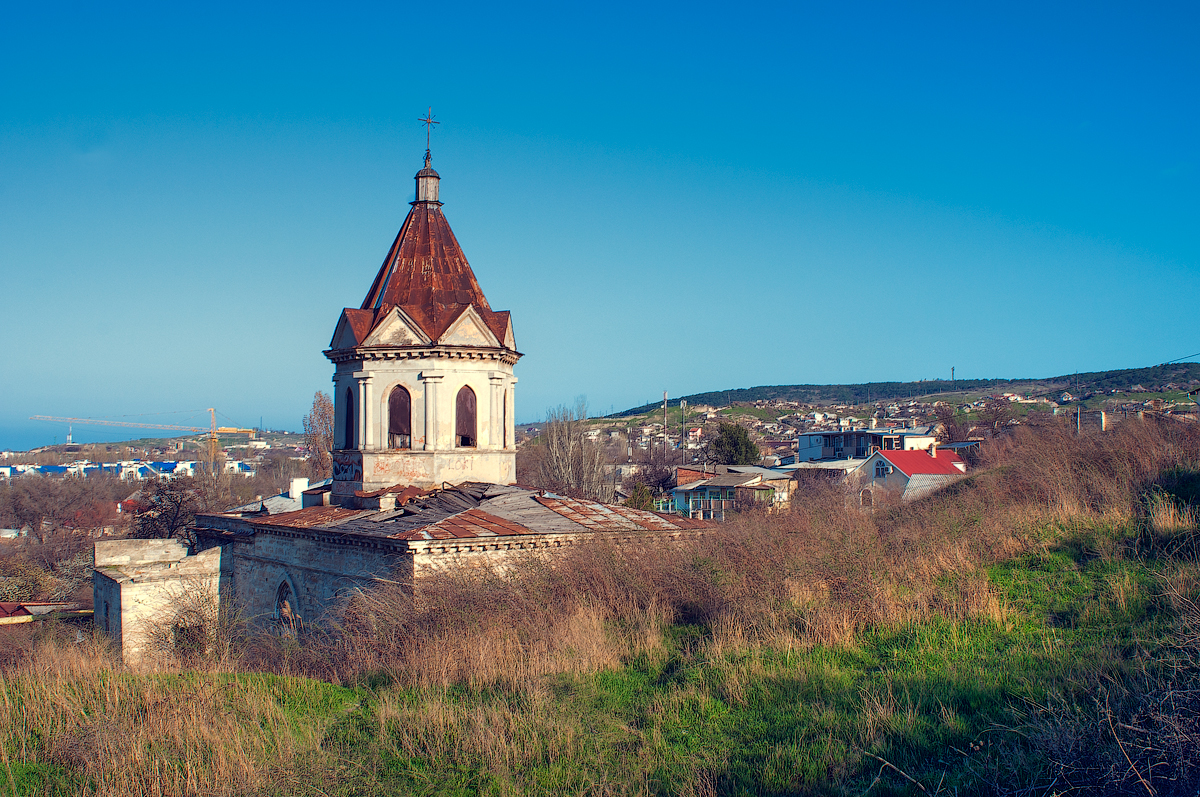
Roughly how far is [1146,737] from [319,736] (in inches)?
230

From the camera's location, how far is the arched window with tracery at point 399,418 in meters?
16.7

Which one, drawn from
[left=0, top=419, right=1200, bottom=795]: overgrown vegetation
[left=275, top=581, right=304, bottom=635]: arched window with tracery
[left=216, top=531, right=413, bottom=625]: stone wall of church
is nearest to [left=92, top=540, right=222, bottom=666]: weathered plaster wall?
[left=216, top=531, right=413, bottom=625]: stone wall of church

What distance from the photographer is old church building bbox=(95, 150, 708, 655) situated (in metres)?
14.6

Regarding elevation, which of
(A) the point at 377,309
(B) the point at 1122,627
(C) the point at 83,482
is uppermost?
(A) the point at 377,309

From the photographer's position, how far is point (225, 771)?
5617 millimetres

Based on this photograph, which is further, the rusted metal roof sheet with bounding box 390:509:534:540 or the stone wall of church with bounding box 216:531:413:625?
the stone wall of church with bounding box 216:531:413:625

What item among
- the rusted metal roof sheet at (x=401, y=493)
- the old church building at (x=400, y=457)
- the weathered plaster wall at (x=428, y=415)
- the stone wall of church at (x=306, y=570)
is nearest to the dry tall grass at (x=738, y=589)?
the stone wall of church at (x=306, y=570)

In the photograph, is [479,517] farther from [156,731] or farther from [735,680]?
[735,680]

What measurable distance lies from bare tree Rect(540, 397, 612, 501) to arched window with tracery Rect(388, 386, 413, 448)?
2416 cm

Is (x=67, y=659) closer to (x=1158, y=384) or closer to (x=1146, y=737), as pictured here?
(x=1146, y=737)

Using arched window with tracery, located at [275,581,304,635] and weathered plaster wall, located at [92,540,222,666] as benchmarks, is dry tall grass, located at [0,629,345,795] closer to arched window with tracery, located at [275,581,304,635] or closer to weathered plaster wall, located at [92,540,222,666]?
arched window with tracery, located at [275,581,304,635]

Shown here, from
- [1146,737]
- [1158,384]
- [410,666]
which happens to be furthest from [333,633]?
[1158,384]

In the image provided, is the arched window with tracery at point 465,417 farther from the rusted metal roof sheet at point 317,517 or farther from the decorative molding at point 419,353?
the rusted metal roof sheet at point 317,517

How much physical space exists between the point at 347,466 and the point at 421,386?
240 cm
